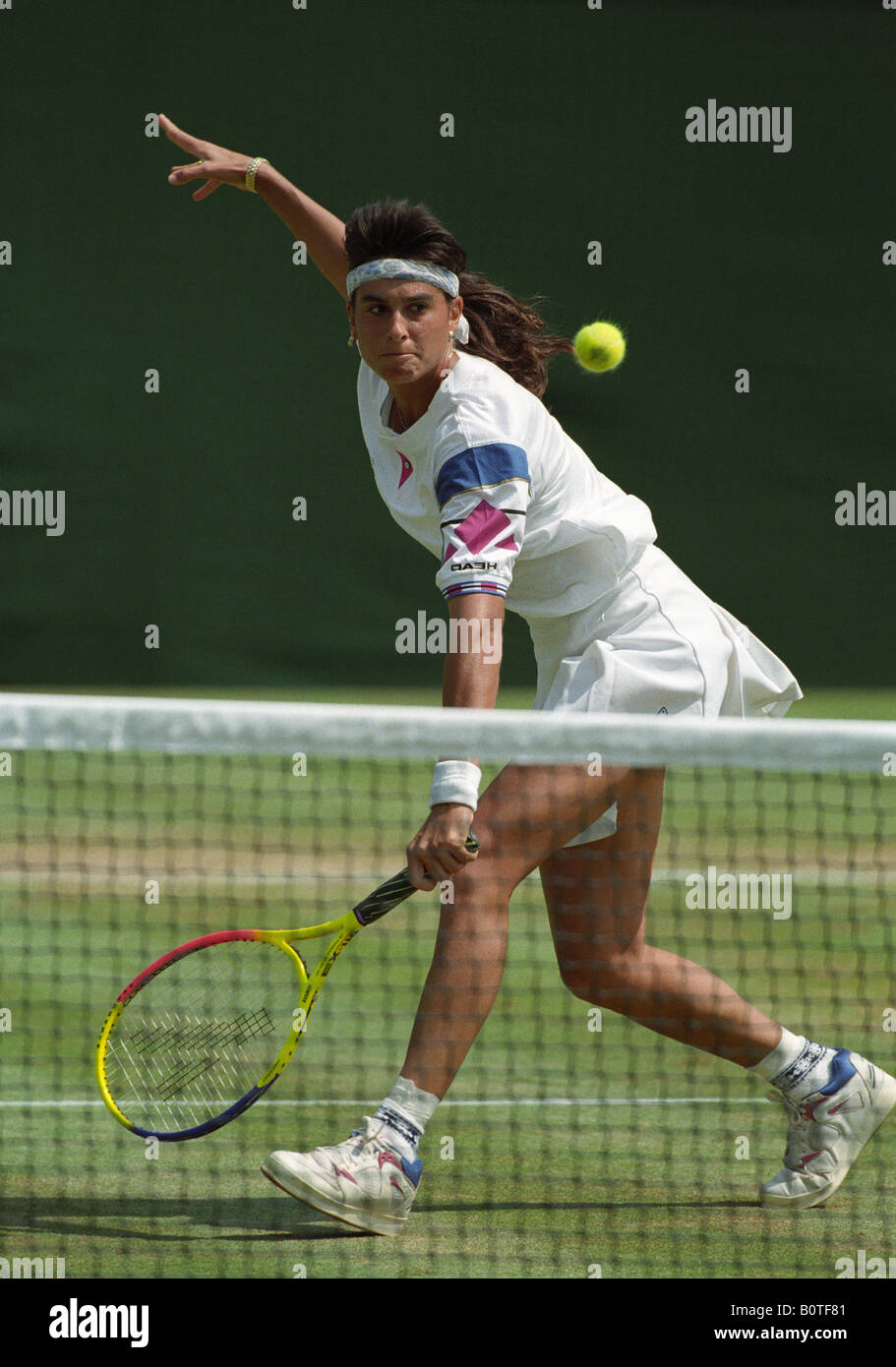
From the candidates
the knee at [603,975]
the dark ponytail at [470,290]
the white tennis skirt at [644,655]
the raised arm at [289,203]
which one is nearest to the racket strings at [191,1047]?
the knee at [603,975]

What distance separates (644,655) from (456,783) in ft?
1.56

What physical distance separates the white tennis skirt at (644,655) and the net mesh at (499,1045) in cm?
12

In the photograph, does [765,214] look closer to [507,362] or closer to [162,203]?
[162,203]

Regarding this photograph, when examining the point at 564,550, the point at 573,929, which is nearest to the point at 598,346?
the point at 564,550

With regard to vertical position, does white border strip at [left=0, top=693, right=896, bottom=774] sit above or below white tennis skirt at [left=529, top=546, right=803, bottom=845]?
below

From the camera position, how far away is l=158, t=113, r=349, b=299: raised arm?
3.44 meters

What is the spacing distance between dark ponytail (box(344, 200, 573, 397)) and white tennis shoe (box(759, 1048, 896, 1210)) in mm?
1264

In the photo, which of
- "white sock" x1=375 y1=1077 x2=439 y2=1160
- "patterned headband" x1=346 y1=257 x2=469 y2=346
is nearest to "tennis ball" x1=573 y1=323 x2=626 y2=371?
"patterned headband" x1=346 y1=257 x2=469 y2=346

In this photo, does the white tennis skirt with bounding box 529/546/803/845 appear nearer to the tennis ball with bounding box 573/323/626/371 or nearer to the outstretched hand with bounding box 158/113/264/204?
the tennis ball with bounding box 573/323/626/371

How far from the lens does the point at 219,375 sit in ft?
34.5

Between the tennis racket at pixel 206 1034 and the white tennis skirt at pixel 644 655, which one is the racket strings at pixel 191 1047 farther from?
the white tennis skirt at pixel 644 655

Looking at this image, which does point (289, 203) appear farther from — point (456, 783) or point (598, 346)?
point (456, 783)

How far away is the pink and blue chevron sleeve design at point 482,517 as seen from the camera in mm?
2539

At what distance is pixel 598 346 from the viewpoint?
3264 millimetres
